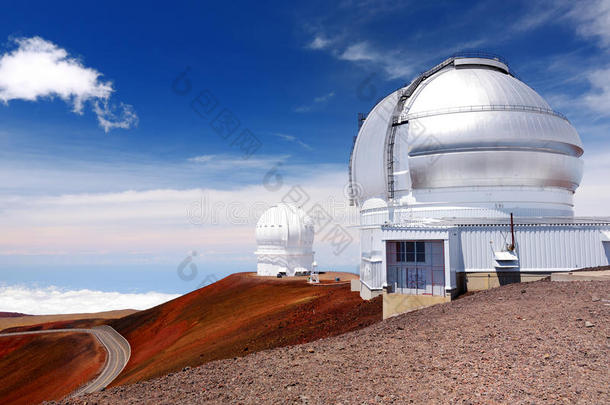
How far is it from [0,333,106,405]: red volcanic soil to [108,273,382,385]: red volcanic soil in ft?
9.23

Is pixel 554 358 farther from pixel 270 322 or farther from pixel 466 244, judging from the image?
pixel 270 322

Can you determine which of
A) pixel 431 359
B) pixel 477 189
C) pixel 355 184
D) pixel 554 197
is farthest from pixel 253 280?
pixel 431 359

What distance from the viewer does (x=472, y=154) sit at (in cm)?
2206

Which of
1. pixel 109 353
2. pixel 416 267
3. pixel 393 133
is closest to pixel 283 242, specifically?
pixel 109 353

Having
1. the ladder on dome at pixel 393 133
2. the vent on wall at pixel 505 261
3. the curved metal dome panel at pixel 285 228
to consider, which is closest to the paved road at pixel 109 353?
the curved metal dome panel at pixel 285 228

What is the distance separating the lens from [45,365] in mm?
28078

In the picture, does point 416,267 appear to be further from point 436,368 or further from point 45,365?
point 45,365

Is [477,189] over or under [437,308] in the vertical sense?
over

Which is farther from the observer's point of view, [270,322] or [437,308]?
[270,322]

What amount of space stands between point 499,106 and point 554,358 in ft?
58.8

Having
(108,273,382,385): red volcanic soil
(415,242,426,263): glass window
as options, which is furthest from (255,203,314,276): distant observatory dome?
(415,242,426,263): glass window

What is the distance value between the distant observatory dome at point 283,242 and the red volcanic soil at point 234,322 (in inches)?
187

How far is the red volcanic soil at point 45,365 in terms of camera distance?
76.6 ft

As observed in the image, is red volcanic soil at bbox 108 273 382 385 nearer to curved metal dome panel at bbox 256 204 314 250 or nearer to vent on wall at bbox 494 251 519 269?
curved metal dome panel at bbox 256 204 314 250
